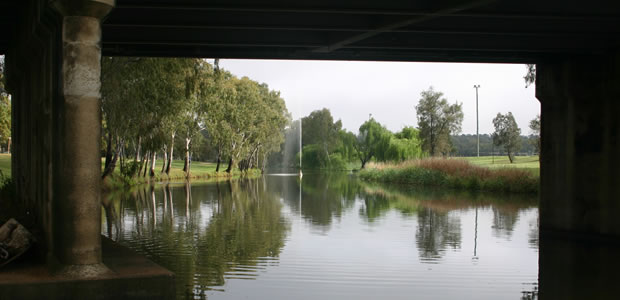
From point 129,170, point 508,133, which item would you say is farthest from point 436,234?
point 508,133

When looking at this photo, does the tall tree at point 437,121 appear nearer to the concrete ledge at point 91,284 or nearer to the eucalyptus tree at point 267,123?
the eucalyptus tree at point 267,123

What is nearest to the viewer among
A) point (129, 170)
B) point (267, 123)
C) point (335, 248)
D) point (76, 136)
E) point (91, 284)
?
point (91, 284)

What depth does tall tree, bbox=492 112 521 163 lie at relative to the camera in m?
90.6

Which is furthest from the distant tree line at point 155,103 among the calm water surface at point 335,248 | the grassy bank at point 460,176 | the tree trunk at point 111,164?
the grassy bank at point 460,176

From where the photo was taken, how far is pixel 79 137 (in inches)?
321

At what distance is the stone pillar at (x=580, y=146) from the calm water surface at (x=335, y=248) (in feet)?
4.24

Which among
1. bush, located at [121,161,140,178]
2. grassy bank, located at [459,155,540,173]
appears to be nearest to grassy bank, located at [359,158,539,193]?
grassy bank, located at [459,155,540,173]

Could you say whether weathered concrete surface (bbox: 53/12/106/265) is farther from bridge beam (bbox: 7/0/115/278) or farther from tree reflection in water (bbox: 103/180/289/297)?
tree reflection in water (bbox: 103/180/289/297)

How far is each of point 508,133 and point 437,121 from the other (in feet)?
61.7

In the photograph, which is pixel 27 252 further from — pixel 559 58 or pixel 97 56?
pixel 559 58

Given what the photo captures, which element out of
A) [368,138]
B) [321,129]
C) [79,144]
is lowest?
[79,144]

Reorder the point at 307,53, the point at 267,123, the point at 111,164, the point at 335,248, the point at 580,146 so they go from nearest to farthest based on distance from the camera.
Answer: the point at 335,248 < the point at 307,53 < the point at 580,146 < the point at 111,164 < the point at 267,123

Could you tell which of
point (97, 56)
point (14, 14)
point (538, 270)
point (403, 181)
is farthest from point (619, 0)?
point (403, 181)

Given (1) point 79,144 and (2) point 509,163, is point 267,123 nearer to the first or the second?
(2) point 509,163
